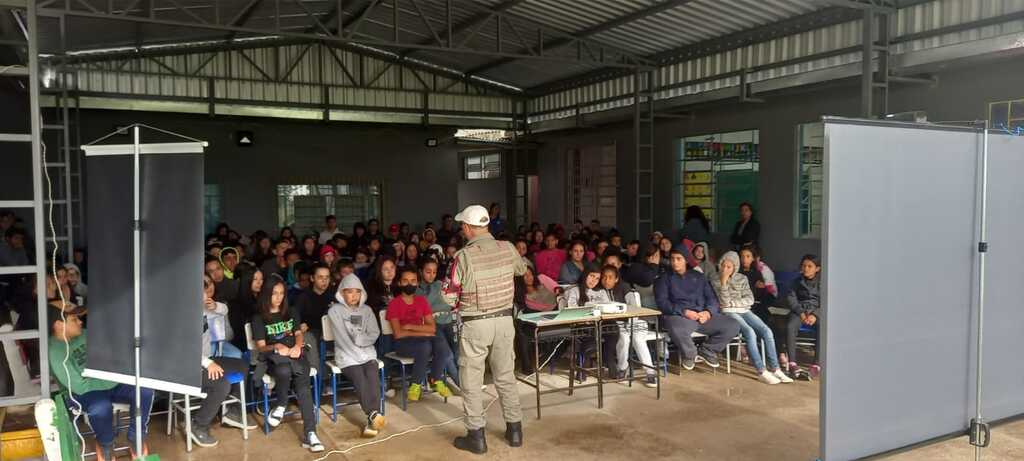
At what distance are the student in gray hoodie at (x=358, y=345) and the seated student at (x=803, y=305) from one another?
12.7 ft

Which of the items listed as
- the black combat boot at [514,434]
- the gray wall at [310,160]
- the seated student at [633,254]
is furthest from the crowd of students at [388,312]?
the gray wall at [310,160]

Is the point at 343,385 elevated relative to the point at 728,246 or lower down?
lower down

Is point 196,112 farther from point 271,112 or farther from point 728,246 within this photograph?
point 728,246

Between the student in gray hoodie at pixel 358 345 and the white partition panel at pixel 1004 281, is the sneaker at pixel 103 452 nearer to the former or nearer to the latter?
the student in gray hoodie at pixel 358 345

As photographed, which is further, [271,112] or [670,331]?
[271,112]

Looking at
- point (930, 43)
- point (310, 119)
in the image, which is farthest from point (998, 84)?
point (310, 119)

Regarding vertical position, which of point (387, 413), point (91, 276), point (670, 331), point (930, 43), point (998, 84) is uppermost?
point (930, 43)

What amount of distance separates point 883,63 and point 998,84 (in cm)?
110

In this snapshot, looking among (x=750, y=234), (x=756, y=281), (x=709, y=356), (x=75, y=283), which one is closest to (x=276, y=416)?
(x=75, y=283)

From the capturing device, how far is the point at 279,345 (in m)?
4.99

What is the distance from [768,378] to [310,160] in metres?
10.1

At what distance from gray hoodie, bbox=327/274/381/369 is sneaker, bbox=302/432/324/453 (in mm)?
593

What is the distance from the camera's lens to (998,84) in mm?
7277

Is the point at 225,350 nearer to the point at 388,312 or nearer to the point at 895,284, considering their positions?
the point at 388,312
